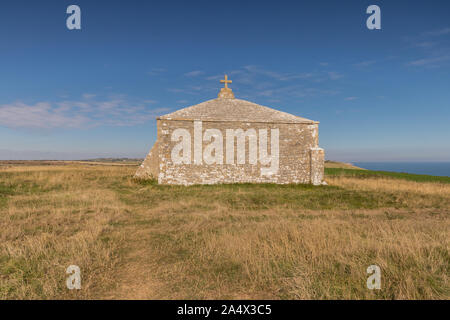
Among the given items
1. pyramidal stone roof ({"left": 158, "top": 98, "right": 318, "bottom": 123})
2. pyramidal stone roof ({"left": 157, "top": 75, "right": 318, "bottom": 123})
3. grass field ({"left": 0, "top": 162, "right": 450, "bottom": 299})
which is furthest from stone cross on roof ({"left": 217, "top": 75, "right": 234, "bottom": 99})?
grass field ({"left": 0, "top": 162, "right": 450, "bottom": 299})

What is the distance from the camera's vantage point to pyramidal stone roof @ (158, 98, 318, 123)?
1647 cm

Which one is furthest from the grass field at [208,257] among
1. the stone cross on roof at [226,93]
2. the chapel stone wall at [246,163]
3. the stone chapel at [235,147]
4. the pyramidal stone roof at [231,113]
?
the stone cross on roof at [226,93]

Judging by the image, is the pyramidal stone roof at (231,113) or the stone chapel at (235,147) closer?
the stone chapel at (235,147)

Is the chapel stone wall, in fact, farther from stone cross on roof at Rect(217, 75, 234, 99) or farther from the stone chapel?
stone cross on roof at Rect(217, 75, 234, 99)

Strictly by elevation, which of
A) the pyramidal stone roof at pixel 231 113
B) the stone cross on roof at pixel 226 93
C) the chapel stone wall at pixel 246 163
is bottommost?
the chapel stone wall at pixel 246 163

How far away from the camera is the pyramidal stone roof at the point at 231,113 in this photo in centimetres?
1647

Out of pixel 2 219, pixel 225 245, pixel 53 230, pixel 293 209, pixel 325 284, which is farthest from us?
pixel 293 209

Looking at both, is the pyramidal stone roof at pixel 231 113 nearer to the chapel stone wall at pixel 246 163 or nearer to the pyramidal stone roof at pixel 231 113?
the pyramidal stone roof at pixel 231 113

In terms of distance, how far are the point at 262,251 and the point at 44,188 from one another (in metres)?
15.1

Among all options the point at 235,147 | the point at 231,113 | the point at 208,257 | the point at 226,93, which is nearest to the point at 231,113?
the point at 231,113

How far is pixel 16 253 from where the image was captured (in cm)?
446
